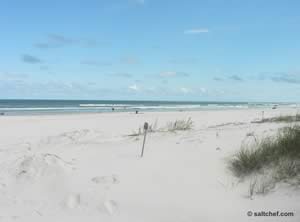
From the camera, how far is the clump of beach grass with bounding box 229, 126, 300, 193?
12.7 feet

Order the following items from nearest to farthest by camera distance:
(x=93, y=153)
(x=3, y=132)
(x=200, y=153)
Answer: (x=200, y=153), (x=93, y=153), (x=3, y=132)

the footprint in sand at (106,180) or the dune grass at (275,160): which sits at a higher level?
the dune grass at (275,160)

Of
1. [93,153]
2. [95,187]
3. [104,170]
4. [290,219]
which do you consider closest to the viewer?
[290,219]

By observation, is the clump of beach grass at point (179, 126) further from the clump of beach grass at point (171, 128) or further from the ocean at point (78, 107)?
the ocean at point (78, 107)

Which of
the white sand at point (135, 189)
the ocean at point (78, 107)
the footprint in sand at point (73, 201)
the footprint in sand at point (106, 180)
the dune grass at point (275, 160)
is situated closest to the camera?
the white sand at point (135, 189)

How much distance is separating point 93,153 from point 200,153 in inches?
74.8

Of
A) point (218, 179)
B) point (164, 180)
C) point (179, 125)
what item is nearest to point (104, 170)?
point (164, 180)

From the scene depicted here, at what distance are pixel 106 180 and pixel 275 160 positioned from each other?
226 centimetres

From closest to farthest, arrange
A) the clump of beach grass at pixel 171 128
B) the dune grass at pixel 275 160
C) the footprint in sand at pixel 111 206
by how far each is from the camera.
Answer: the footprint in sand at pixel 111 206 → the dune grass at pixel 275 160 → the clump of beach grass at pixel 171 128

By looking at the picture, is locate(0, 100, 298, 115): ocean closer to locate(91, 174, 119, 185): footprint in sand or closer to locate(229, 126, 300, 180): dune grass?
locate(91, 174, 119, 185): footprint in sand

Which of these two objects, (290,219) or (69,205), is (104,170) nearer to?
(69,205)

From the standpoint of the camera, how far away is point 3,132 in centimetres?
1348

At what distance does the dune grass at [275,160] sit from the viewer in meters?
3.92

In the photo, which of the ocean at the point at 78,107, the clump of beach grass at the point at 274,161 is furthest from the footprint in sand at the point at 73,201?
the ocean at the point at 78,107
